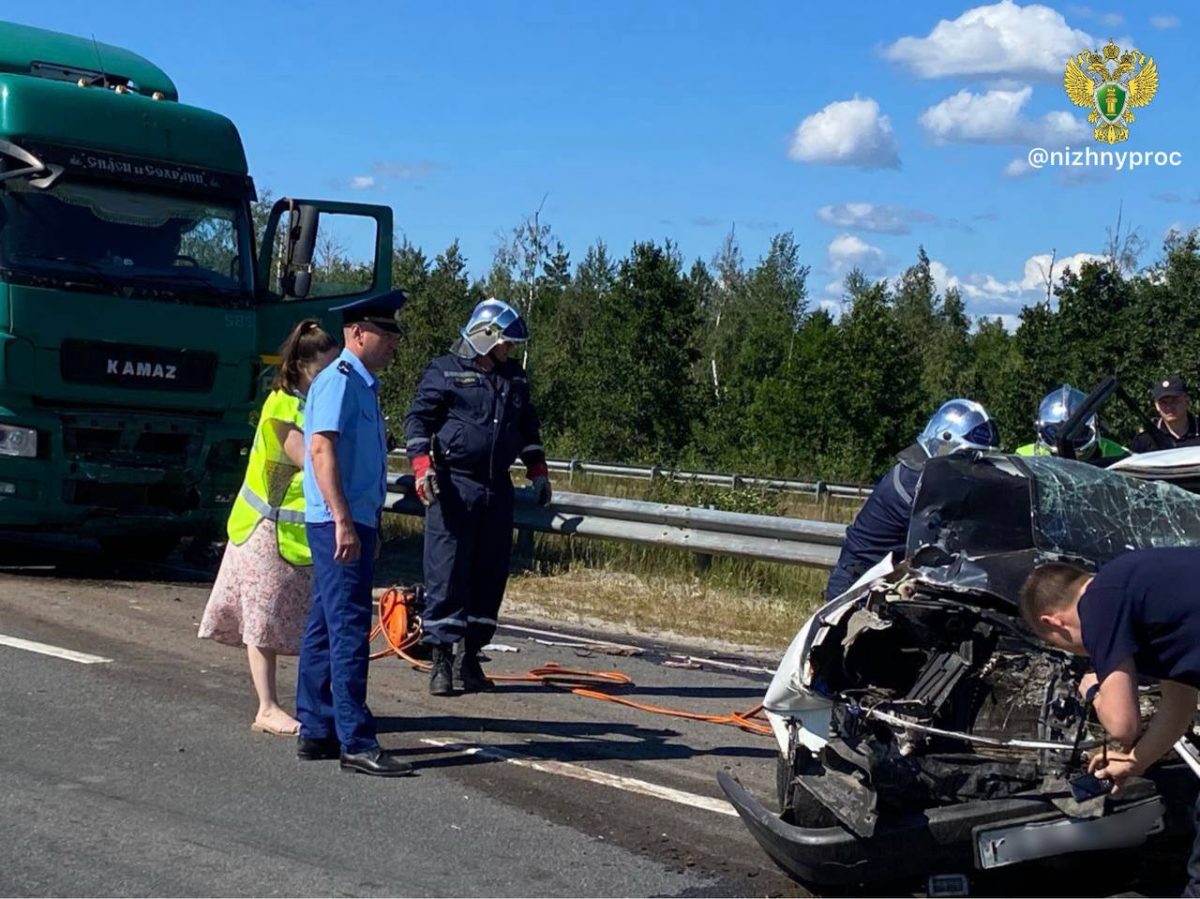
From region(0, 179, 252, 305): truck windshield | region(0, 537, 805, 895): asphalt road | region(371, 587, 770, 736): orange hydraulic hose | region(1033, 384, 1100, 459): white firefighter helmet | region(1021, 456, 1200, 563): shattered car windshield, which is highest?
region(0, 179, 252, 305): truck windshield

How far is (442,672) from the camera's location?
747cm

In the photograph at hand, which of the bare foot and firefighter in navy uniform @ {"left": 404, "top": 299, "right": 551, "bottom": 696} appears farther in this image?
firefighter in navy uniform @ {"left": 404, "top": 299, "right": 551, "bottom": 696}

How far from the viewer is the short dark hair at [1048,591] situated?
3.98 metres

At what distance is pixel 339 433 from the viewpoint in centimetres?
595

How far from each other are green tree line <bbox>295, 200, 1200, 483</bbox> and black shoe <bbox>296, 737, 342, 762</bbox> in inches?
794

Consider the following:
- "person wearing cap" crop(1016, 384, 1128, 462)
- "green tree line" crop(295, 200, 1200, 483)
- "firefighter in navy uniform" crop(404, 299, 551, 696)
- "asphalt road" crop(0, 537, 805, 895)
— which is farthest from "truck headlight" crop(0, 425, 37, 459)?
"green tree line" crop(295, 200, 1200, 483)

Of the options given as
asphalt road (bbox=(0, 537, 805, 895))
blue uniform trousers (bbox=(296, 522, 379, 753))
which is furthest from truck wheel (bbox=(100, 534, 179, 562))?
blue uniform trousers (bbox=(296, 522, 379, 753))

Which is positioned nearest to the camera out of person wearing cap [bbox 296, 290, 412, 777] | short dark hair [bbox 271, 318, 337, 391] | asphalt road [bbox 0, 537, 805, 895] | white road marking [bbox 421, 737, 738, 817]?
asphalt road [bbox 0, 537, 805, 895]

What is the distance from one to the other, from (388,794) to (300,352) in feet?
6.37

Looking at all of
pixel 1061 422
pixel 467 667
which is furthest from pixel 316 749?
pixel 1061 422

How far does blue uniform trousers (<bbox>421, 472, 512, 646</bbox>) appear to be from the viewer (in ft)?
24.4

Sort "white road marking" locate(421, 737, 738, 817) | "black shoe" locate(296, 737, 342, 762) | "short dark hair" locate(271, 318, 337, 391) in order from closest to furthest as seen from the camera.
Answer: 1. "white road marking" locate(421, 737, 738, 817)
2. "black shoe" locate(296, 737, 342, 762)
3. "short dark hair" locate(271, 318, 337, 391)

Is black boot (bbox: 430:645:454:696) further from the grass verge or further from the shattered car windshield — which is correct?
the shattered car windshield

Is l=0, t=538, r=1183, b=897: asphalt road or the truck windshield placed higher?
the truck windshield
